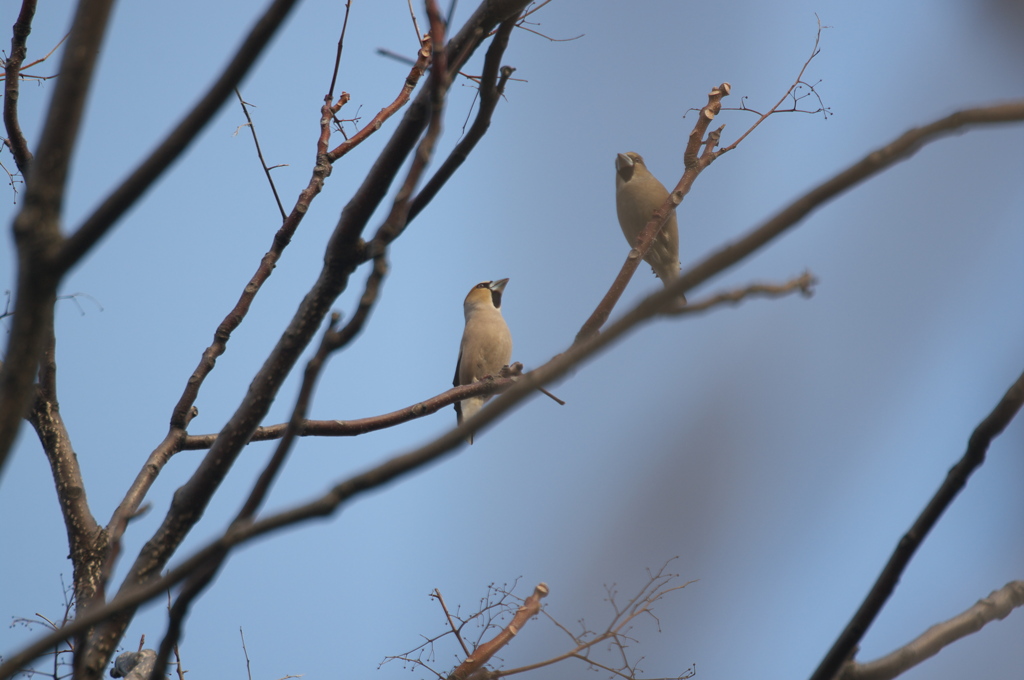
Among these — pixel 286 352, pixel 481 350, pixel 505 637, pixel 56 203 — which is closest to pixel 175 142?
pixel 56 203

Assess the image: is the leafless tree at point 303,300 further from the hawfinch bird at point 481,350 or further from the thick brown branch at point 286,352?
the hawfinch bird at point 481,350

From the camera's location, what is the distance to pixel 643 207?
5.19 m

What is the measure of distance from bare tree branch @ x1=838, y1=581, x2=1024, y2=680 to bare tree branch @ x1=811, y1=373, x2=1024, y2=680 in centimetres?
10

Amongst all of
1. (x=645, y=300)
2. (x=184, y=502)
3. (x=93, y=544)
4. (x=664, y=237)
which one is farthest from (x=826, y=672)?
(x=664, y=237)

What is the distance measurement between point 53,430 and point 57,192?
2191mm

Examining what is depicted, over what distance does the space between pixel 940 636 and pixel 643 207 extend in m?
4.28

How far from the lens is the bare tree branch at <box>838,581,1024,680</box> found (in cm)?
107

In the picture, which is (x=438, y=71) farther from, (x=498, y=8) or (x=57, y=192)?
(x=57, y=192)

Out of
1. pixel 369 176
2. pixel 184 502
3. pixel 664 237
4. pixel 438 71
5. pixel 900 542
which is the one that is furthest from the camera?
pixel 664 237

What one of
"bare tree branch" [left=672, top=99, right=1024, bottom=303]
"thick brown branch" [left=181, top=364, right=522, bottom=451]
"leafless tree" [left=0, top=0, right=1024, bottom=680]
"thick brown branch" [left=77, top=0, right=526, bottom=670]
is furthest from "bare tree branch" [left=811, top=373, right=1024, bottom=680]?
"thick brown branch" [left=181, top=364, right=522, bottom=451]

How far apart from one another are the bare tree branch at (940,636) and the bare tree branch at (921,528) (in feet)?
0.32

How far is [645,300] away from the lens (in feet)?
2.67

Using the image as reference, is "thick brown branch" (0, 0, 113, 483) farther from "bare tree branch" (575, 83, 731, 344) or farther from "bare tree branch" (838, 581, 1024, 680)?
"bare tree branch" (575, 83, 731, 344)

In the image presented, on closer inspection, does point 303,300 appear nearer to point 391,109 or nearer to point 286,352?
point 286,352
